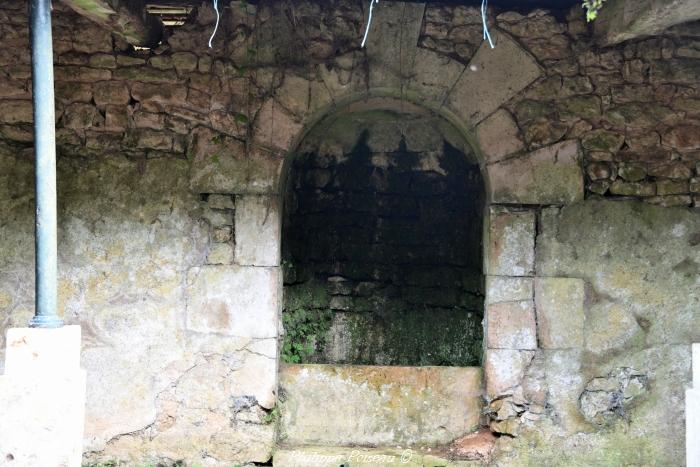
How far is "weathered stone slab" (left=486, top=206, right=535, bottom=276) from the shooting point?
3826 mm

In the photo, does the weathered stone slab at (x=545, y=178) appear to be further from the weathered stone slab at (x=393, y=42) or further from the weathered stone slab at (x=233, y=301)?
the weathered stone slab at (x=233, y=301)

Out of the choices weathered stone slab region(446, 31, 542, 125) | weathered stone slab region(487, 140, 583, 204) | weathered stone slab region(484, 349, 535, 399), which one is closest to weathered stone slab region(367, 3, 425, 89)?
weathered stone slab region(446, 31, 542, 125)

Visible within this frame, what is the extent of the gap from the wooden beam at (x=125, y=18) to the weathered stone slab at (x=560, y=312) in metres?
2.49

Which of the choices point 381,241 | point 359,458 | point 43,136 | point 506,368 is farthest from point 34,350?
point 381,241

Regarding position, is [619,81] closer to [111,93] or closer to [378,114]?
[378,114]

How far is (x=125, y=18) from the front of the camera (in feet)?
11.3

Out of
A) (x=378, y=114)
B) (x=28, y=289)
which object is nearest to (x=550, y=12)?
(x=378, y=114)

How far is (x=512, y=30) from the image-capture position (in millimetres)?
3820

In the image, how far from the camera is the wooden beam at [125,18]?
10.6 feet

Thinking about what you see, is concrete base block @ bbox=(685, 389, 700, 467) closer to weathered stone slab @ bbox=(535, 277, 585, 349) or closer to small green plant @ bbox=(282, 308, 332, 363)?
weathered stone slab @ bbox=(535, 277, 585, 349)

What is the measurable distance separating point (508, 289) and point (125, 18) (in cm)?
244

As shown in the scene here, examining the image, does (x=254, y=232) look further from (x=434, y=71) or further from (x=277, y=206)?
(x=434, y=71)

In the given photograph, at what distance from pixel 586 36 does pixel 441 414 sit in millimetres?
2249

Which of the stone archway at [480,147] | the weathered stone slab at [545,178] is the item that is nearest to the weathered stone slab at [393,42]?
the stone archway at [480,147]
